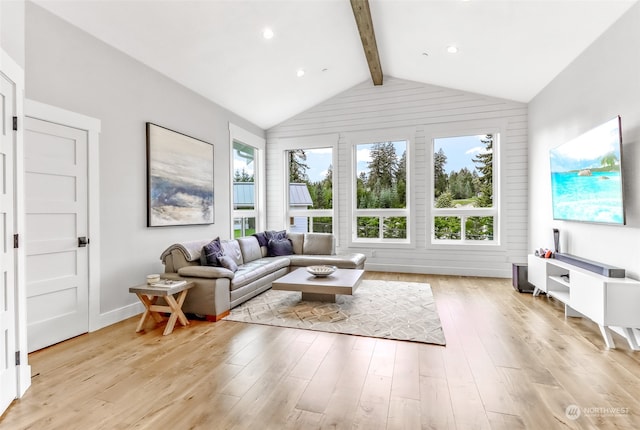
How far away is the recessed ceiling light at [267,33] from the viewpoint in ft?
13.2

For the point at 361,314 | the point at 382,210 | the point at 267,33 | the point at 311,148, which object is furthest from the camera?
the point at 311,148

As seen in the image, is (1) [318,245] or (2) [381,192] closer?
(1) [318,245]

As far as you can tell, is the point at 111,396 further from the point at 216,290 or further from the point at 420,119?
the point at 420,119

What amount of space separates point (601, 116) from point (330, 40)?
11.5ft

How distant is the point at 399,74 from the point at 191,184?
425 cm

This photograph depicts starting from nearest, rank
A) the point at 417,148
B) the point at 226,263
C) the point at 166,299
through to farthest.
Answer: the point at 166,299
the point at 226,263
the point at 417,148

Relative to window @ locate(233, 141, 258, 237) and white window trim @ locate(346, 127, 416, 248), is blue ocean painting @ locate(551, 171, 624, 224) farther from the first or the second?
window @ locate(233, 141, 258, 237)

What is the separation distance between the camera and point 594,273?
3066 mm

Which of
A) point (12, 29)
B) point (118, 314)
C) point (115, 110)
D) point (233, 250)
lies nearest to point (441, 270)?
point (233, 250)

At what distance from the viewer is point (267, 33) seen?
407 centimetres

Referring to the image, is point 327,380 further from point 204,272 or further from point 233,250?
point 233,250

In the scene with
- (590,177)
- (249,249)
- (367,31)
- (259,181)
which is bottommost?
(249,249)

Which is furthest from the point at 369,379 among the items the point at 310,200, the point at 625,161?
the point at 310,200

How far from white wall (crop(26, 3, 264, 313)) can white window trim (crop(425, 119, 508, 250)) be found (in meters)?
4.33
